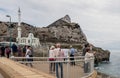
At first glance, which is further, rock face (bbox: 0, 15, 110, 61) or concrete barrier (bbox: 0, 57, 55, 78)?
rock face (bbox: 0, 15, 110, 61)

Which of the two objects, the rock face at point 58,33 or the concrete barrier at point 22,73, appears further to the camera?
the rock face at point 58,33

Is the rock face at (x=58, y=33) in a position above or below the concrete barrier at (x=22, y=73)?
above

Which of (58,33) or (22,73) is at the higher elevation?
(58,33)

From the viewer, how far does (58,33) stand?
128500mm

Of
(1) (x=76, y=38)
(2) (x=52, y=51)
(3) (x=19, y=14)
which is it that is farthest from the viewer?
(1) (x=76, y=38)

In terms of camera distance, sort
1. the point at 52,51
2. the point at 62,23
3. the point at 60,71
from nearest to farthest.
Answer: the point at 60,71 → the point at 52,51 → the point at 62,23

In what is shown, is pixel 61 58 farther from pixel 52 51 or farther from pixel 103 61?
pixel 103 61

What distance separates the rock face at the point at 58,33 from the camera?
120 m

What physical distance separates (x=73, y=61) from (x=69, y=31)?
4541 inches

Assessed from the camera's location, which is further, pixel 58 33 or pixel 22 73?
pixel 58 33

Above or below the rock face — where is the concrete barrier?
below

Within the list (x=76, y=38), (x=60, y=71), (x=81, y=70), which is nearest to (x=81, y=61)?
(x=81, y=70)

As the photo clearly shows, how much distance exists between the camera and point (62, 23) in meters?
144

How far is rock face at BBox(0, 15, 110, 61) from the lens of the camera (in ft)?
394
